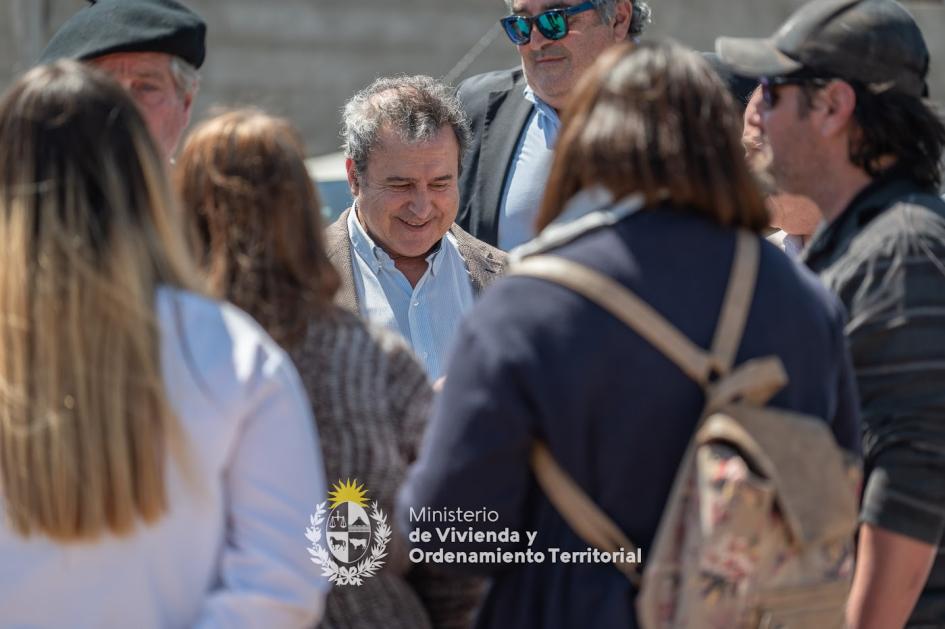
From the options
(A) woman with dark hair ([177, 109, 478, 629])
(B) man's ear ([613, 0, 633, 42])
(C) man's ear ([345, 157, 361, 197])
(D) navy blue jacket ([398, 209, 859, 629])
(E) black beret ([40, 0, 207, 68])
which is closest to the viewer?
(D) navy blue jacket ([398, 209, 859, 629])

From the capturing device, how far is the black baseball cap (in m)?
2.55

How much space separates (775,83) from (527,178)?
1.61 m

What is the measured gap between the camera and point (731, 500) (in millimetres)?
1906

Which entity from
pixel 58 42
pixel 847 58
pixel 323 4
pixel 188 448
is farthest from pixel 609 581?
pixel 323 4

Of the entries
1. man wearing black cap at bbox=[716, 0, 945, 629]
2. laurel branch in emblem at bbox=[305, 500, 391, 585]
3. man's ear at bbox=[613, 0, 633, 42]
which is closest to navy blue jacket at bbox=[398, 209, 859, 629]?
laurel branch in emblem at bbox=[305, 500, 391, 585]

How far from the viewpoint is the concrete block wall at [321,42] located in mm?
10656

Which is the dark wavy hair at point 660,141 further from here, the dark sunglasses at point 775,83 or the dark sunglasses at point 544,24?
the dark sunglasses at point 544,24

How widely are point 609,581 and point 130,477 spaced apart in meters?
0.72

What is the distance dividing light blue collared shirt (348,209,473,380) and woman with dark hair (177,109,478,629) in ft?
4.98

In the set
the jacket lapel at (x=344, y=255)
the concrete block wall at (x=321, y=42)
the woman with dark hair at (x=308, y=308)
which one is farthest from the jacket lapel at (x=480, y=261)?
the concrete block wall at (x=321, y=42)

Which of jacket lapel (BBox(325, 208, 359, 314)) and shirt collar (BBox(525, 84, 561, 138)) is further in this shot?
shirt collar (BBox(525, 84, 561, 138))

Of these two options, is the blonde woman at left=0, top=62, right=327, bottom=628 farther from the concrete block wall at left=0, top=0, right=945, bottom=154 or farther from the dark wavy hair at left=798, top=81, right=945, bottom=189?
the concrete block wall at left=0, top=0, right=945, bottom=154

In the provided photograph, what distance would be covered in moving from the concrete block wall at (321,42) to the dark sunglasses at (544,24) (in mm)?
6621

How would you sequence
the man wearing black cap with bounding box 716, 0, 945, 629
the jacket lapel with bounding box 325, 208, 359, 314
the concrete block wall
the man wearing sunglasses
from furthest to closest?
the concrete block wall < the man wearing sunglasses < the jacket lapel with bounding box 325, 208, 359, 314 < the man wearing black cap with bounding box 716, 0, 945, 629
